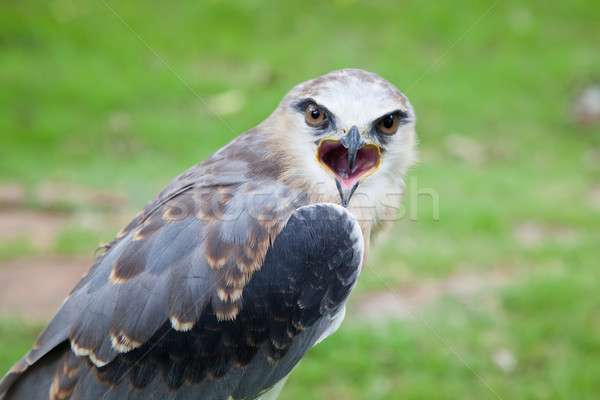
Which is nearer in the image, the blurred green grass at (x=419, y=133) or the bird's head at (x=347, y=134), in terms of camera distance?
the bird's head at (x=347, y=134)

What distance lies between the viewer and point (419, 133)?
10547mm

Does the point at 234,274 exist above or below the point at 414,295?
above

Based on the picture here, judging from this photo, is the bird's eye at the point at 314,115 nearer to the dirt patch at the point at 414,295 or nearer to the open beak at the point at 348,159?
the open beak at the point at 348,159

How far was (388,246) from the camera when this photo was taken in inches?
287

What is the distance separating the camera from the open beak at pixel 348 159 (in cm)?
328

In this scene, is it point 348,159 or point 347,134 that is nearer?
point 347,134

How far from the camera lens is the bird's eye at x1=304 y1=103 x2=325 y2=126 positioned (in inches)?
135

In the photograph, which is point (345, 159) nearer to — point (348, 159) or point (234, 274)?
point (348, 159)

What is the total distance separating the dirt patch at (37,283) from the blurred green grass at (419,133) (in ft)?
0.72

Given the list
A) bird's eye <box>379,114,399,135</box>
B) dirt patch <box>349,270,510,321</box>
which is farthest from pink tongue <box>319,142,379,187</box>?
dirt patch <box>349,270,510,321</box>

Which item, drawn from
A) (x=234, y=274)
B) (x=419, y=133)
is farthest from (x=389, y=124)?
(x=419, y=133)

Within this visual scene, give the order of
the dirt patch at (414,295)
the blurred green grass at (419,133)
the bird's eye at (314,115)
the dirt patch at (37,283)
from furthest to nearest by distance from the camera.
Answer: the dirt patch at (414,295)
the dirt patch at (37,283)
the blurred green grass at (419,133)
the bird's eye at (314,115)

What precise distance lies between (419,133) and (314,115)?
7.37 metres

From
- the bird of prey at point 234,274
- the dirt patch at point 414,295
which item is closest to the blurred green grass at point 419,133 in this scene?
the dirt patch at point 414,295
